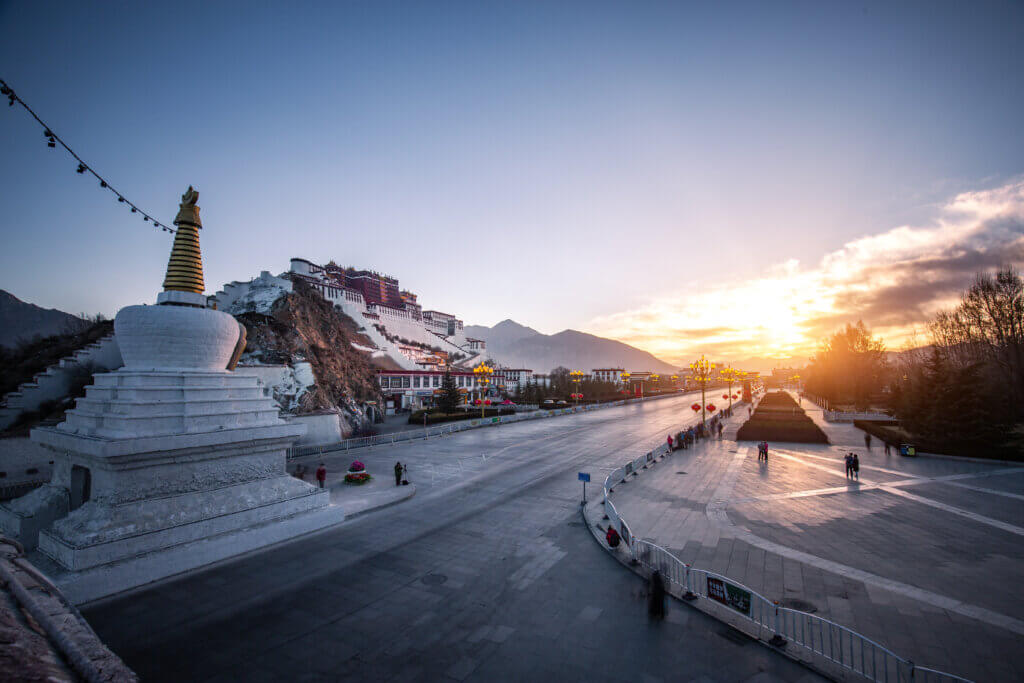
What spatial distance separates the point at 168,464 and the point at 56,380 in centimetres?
2067

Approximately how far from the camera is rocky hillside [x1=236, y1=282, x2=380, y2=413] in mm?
30656

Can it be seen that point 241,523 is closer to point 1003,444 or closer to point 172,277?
point 172,277

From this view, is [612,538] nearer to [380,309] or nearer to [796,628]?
[796,628]

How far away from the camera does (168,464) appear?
418 inches

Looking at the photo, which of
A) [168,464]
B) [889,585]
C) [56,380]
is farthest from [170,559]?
[56,380]

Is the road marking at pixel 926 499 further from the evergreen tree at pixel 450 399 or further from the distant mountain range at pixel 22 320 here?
the distant mountain range at pixel 22 320

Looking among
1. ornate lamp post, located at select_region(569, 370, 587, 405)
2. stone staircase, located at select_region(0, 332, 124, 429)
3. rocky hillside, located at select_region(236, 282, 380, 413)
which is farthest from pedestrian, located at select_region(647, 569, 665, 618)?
ornate lamp post, located at select_region(569, 370, 587, 405)

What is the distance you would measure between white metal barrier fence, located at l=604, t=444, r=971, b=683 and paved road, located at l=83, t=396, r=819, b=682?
0.50 meters

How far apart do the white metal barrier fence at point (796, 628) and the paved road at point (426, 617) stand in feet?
1.63

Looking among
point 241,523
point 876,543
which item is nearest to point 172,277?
point 241,523

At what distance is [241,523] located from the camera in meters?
11.3

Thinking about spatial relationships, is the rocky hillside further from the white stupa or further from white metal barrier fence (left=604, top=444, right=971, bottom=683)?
white metal barrier fence (left=604, top=444, right=971, bottom=683)

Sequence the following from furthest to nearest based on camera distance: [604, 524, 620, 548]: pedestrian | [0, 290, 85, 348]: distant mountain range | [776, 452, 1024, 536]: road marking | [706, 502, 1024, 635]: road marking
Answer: [0, 290, 85, 348]: distant mountain range < [776, 452, 1024, 536]: road marking < [604, 524, 620, 548]: pedestrian < [706, 502, 1024, 635]: road marking

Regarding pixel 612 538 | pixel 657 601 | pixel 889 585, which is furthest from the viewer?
pixel 612 538
